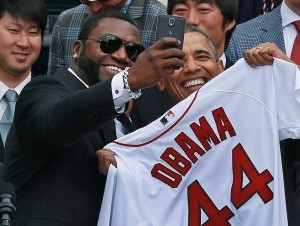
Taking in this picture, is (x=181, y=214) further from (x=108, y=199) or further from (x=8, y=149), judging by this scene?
(x=8, y=149)

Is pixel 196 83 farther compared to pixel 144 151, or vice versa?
pixel 196 83

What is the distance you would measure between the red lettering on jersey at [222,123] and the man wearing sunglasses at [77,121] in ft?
1.60

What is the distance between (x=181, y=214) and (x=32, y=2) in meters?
2.43

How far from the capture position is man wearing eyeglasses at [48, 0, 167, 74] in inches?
293

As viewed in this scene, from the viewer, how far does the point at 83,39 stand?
243 inches

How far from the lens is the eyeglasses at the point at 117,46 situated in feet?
19.9

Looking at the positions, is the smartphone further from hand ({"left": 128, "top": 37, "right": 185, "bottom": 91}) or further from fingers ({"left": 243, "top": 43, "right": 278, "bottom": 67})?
fingers ({"left": 243, "top": 43, "right": 278, "bottom": 67})

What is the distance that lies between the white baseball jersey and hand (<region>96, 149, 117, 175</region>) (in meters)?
0.06

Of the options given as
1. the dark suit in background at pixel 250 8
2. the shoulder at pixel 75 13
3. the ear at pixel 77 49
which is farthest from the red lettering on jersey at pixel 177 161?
the dark suit in background at pixel 250 8

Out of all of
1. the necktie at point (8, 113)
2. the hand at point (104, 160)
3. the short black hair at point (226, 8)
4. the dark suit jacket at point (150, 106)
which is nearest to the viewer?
the hand at point (104, 160)

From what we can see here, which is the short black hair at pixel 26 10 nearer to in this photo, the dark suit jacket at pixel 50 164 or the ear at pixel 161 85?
the ear at pixel 161 85

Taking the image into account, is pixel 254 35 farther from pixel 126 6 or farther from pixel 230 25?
pixel 126 6

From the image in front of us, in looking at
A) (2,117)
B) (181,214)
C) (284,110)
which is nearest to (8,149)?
(181,214)

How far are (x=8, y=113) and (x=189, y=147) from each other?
78.2 inches
